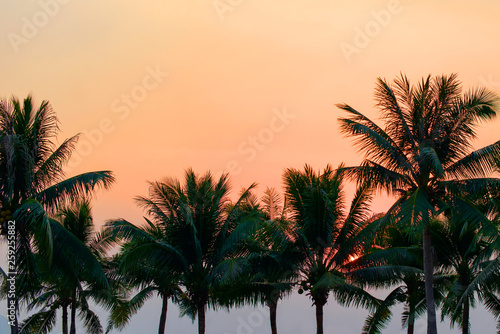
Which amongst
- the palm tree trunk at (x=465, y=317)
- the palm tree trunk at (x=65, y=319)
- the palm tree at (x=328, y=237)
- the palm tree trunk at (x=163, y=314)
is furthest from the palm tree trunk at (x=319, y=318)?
the palm tree trunk at (x=65, y=319)

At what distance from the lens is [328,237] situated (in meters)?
27.1

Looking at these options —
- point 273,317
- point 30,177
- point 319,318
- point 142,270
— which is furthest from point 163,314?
point 30,177

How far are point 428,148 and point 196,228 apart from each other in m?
10.4

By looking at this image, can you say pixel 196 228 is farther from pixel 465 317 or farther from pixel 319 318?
pixel 465 317

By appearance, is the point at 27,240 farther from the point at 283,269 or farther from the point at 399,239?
the point at 399,239

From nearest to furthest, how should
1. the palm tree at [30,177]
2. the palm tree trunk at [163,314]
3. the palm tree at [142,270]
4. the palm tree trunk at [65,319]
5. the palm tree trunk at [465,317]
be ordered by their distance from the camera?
the palm tree at [30,177]
the palm tree at [142,270]
the palm tree trunk at [465,317]
the palm tree trunk at [163,314]
the palm tree trunk at [65,319]

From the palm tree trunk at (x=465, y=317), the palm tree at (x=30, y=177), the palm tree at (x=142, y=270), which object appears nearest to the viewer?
the palm tree at (x=30, y=177)

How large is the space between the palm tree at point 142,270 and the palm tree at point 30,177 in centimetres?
392

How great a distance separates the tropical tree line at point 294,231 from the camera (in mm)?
21750

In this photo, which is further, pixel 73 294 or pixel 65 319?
pixel 65 319

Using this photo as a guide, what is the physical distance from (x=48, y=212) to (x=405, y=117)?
12.9 meters

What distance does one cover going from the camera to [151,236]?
27359 mm

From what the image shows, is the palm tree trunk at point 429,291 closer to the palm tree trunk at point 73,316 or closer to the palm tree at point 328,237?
the palm tree at point 328,237

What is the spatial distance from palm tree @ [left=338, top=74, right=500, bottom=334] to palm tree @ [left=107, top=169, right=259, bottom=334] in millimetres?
5953
